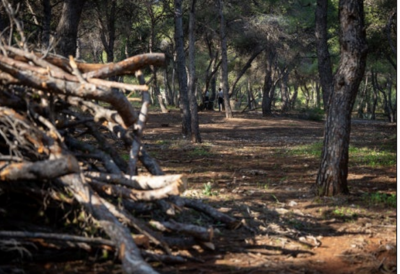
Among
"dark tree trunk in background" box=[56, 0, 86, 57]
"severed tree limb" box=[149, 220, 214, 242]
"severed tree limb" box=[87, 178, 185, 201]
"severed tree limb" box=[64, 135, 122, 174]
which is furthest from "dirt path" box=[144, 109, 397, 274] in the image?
"dark tree trunk in background" box=[56, 0, 86, 57]

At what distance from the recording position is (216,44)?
35.1m

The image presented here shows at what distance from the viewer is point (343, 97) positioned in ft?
25.3

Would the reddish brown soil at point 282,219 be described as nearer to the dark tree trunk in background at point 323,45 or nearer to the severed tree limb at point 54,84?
the severed tree limb at point 54,84

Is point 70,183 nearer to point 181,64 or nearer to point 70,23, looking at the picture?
point 70,23

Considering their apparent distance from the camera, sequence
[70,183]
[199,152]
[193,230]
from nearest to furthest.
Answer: [70,183] < [193,230] < [199,152]

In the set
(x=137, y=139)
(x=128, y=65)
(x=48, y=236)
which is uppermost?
(x=128, y=65)

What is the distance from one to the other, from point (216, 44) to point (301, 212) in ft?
95.3

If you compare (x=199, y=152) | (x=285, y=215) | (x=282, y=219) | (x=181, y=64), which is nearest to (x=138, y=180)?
(x=282, y=219)

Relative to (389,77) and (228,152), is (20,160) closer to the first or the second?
(228,152)

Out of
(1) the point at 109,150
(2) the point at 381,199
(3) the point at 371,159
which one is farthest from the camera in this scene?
(3) the point at 371,159

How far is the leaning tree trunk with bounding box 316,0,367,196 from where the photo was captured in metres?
7.57

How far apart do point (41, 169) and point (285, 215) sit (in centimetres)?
348

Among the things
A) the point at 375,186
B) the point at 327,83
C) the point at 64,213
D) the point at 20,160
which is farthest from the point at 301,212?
the point at 327,83

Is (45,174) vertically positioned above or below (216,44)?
below
